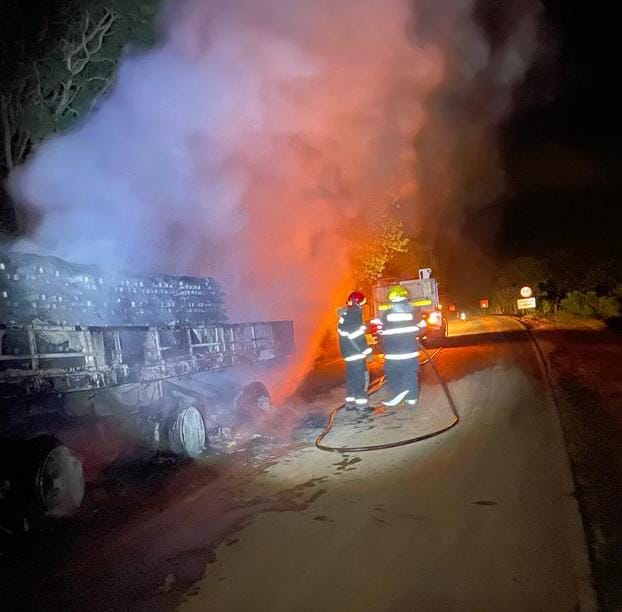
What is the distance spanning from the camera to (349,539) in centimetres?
450

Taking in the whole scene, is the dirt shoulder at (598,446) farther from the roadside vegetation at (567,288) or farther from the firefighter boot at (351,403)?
the roadside vegetation at (567,288)

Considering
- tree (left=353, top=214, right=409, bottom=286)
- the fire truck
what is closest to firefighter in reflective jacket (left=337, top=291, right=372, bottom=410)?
tree (left=353, top=214, right=409, bottom=286)

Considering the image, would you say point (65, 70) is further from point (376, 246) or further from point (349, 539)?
point (349, 539)

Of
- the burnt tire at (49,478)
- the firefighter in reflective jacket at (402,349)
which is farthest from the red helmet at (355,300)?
the burnt tire at (49,478)

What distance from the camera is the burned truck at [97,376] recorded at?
5445 mm

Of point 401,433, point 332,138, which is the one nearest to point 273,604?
point 401,433

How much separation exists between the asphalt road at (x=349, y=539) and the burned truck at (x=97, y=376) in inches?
25.6

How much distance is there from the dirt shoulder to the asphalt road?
0.12 meters

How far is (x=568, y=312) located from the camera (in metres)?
35.3

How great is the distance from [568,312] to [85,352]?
33.5 meters

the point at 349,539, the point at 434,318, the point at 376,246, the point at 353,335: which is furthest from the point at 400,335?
the point at 376,246

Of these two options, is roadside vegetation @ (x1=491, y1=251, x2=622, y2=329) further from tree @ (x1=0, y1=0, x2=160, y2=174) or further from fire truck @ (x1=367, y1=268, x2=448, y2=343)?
tree @ (x1=0, y1=0, x2=160, y2=174)

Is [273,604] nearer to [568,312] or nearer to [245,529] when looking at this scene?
[245,529]

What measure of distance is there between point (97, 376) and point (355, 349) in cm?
391
